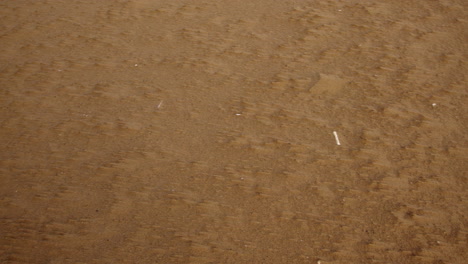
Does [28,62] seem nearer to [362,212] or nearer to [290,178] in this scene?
[290,178]

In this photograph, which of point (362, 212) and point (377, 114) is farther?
point (377, 114)

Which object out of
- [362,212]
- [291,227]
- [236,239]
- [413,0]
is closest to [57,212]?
[236,239]

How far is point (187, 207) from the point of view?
8.73ft

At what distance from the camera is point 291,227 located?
2.56 metres

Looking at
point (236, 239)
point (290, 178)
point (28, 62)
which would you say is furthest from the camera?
point (28, 62)

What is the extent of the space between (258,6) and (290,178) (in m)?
2.33

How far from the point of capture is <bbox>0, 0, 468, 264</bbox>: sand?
2.50 m

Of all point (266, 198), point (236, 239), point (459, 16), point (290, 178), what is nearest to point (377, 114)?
point (290, 178)

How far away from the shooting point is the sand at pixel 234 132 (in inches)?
98.5

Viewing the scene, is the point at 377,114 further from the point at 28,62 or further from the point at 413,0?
the point at 28,62

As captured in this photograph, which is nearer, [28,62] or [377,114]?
[377,114]

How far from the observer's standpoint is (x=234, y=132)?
10.5 feet

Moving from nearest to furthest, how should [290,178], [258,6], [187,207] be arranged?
[187,207] → [290,178] → [258,6]

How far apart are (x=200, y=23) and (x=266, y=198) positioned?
217 cm
